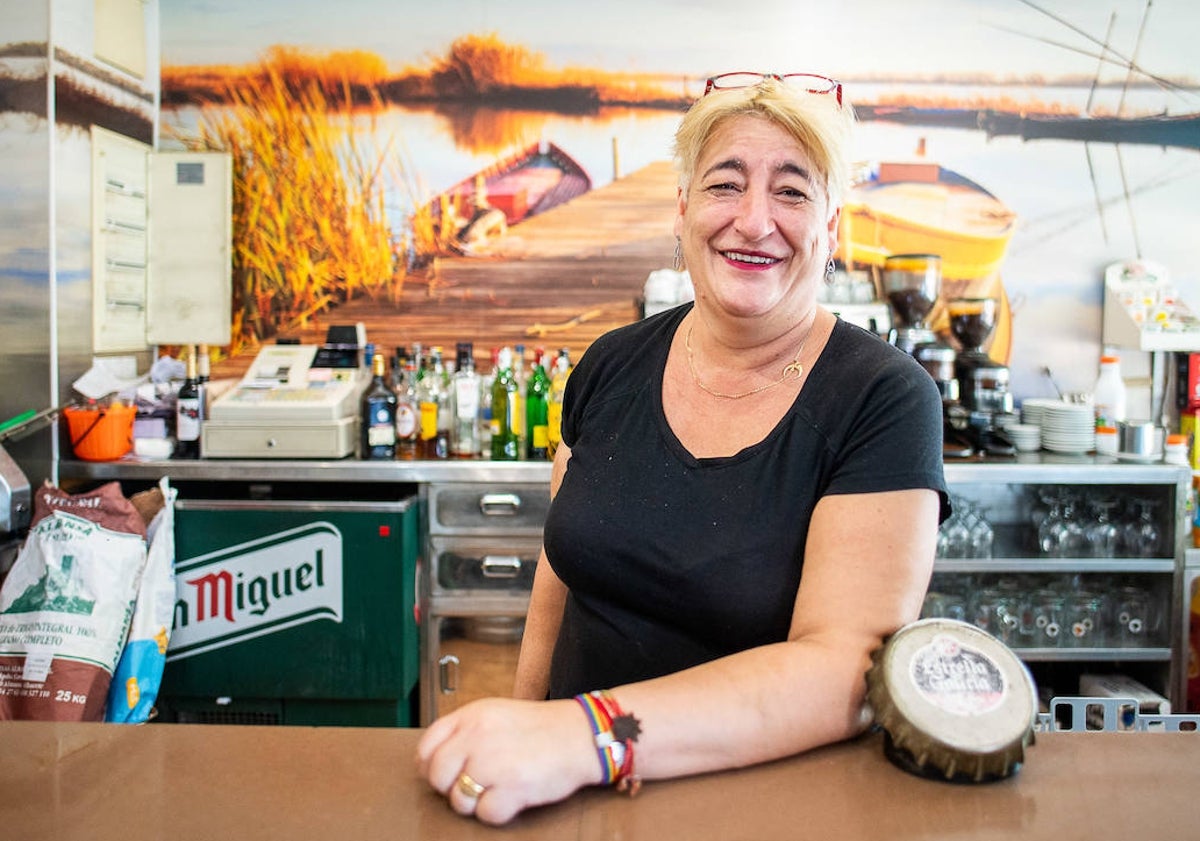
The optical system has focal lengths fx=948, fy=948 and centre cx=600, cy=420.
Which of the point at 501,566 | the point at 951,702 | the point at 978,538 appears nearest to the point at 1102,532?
the point at 978,538

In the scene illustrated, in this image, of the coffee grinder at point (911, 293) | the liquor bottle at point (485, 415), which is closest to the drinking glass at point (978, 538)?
the coffee grinder at point (911, 293)

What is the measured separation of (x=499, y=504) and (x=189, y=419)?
115 cm

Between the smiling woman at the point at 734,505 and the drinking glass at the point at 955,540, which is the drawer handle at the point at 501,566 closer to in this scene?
the drinking glass at the point at 955,540

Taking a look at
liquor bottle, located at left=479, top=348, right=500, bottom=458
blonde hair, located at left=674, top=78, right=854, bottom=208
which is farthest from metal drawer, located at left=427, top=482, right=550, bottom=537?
blonde hair, located at left=674, top=78, right=854, bottom=208

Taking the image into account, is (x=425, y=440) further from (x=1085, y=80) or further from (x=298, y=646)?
(x=1085, y=80)

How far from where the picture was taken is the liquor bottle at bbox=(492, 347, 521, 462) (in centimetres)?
341

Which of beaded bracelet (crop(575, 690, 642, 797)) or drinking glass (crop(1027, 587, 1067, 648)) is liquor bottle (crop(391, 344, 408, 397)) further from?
beaded bracelet (crop(575, 690, 642, 797))

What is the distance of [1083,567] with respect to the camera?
→ 3170mm

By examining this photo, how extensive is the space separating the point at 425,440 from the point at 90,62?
1.83m

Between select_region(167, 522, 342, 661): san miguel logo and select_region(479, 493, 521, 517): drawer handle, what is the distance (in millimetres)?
477

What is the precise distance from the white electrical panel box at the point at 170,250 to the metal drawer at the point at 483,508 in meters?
1.38

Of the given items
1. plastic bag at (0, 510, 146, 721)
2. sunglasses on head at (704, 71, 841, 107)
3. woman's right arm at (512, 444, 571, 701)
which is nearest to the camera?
sunglasses on head at (704, 71, 841, 107)

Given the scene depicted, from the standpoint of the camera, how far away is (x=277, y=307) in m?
3.93

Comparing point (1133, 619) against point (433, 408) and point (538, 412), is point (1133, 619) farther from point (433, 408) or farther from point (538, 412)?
point (433, 408)
